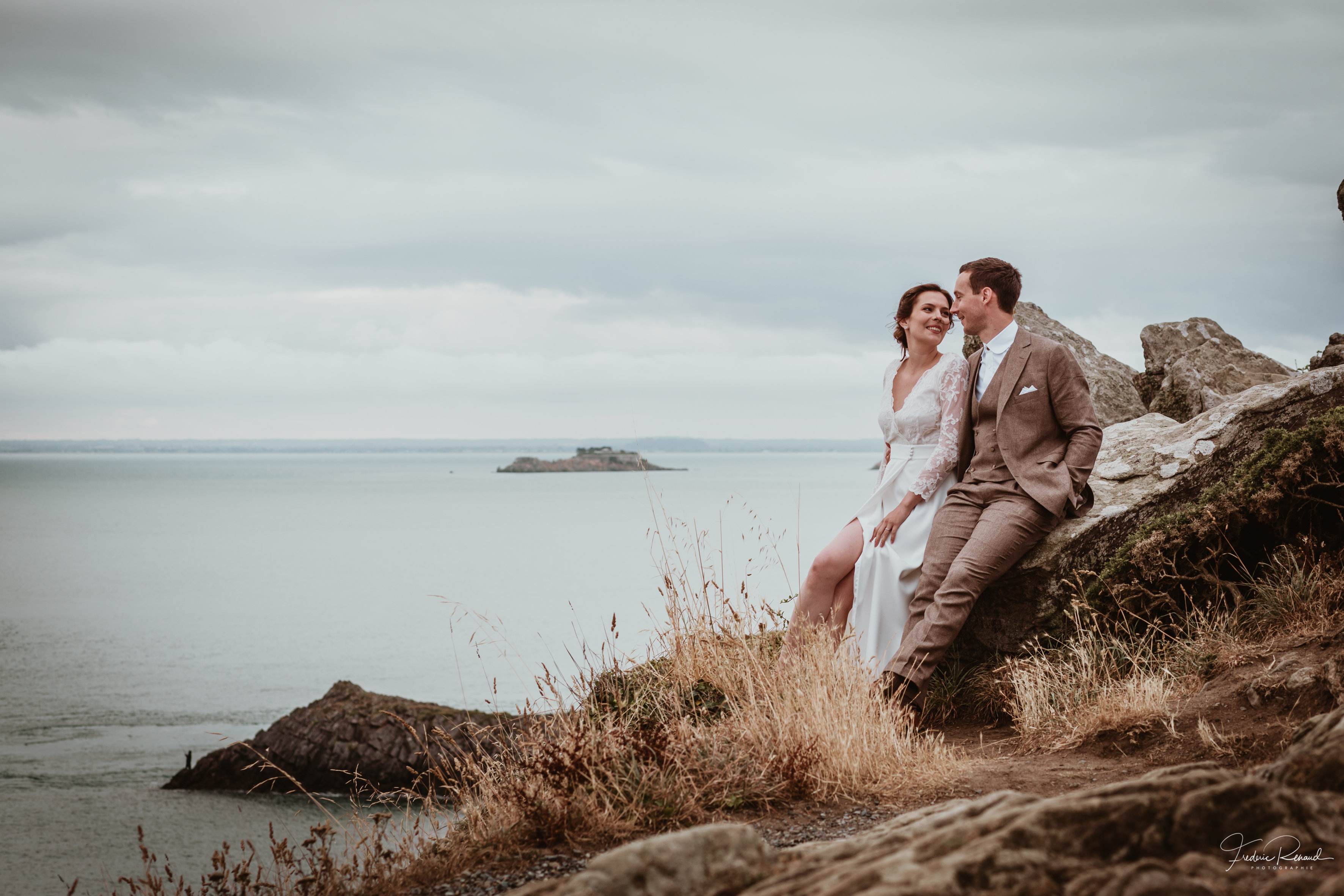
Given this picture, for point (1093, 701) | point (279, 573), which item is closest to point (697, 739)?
point (1093, 701)

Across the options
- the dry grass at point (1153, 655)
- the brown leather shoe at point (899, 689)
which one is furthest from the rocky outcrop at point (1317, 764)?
the brown leather shoe at point (899, 689)

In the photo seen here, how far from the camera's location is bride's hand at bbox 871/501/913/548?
6.70 m

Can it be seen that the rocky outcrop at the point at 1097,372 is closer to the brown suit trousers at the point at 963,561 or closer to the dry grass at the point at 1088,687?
the brown suit trousers at the point at 963,561

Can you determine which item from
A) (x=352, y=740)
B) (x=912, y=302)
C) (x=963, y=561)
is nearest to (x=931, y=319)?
(x=912, y=302)

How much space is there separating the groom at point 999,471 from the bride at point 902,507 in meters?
0.15

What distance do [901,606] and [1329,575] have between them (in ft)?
8.87

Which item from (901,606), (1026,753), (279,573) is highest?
(901,606)

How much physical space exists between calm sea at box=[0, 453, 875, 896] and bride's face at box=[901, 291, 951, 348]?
189 cm

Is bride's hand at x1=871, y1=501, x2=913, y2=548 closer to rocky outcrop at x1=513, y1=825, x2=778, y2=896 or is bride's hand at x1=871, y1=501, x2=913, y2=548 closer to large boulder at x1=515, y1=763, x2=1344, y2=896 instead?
large boulder at x1=515, y1=763, x2=1344, y2=896

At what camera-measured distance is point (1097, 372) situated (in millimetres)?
10609

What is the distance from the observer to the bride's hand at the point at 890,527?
670 centimetres

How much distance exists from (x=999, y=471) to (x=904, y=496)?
69cm

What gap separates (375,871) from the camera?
4.06 m

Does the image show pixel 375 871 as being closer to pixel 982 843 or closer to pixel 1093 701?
pixel 982 843
